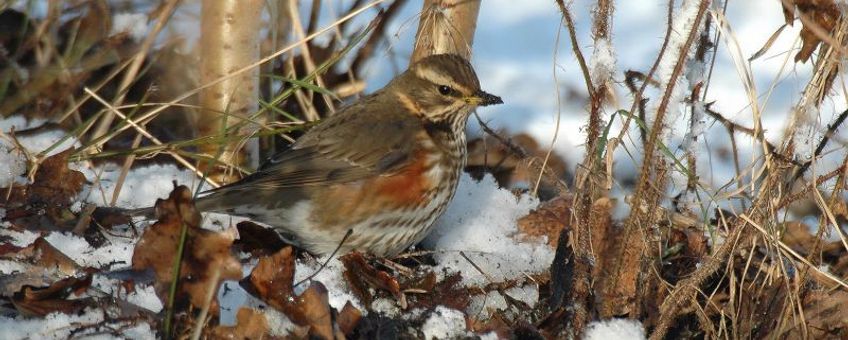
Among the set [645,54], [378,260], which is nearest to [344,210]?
[378,260]

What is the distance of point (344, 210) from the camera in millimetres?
4262

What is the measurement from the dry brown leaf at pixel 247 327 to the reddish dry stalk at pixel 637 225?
116 centimetres

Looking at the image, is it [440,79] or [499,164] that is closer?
[440,79]

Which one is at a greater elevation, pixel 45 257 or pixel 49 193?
pixel 45 257

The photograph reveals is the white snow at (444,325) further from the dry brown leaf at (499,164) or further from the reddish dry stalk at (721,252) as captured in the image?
the dry brown leaf at (499,164)

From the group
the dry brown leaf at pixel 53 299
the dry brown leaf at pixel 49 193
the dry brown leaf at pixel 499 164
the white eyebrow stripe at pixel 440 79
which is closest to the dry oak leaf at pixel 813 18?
the white eyebrow stripe at pixel 440 79

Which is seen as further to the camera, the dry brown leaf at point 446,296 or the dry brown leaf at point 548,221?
the dry brown leaf at point 548,221

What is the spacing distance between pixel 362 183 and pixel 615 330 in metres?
1.30

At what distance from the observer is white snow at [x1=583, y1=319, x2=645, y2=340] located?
341cm

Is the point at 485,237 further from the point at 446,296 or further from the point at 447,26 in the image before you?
the point at 447,26

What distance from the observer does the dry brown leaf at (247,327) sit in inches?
121

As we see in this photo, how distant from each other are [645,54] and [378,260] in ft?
12.9

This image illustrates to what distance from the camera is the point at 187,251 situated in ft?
9.92

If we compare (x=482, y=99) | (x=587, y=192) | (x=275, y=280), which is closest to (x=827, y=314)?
(x=587, y=192)
